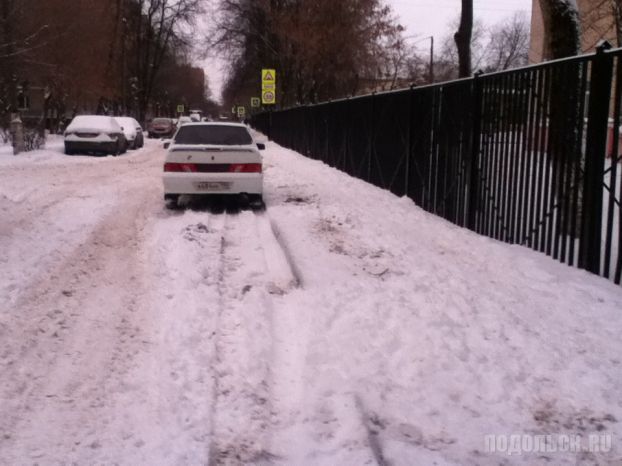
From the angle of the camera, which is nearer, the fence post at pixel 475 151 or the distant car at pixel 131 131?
the fence post at pixel 475 151

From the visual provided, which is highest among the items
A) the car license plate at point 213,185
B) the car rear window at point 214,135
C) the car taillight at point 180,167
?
the car rear window at point 214,135

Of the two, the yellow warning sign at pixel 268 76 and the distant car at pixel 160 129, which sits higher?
the yellow warning sign at pixel 268 76

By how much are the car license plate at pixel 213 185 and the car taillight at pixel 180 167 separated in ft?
0.84

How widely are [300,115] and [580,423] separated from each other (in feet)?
79.1

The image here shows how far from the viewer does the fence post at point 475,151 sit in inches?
342

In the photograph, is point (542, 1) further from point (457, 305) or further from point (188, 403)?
point (188, 403)

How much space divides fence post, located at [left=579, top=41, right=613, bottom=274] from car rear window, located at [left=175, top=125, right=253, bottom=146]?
6.41 metres

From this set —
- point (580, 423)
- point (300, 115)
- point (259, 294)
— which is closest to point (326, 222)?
point (259, 294)

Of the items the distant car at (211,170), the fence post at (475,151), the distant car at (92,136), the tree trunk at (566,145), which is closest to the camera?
the tree trunk at (566,145)

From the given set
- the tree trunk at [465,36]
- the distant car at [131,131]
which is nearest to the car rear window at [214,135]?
the tree trunk at [465,36]

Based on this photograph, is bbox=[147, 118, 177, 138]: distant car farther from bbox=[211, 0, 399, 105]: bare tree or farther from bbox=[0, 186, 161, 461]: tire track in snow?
bbox=[0, 186, 161, 461]: tire track in snow

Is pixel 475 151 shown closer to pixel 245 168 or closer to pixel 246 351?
pixel 245 168

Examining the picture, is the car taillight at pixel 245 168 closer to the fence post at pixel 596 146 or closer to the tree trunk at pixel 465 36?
the fence post at pixel 596 146

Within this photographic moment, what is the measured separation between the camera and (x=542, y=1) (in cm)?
870
